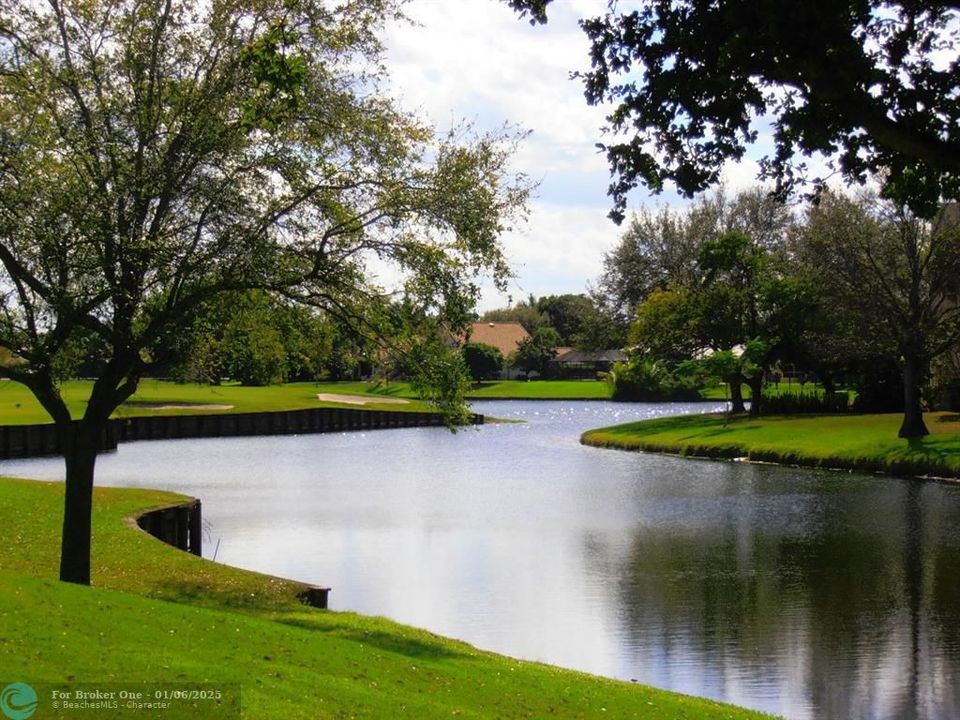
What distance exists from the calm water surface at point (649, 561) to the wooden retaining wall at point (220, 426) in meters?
5.71

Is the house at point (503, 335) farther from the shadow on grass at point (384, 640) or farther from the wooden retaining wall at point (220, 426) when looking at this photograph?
the shadow on grass at point (384, 640)

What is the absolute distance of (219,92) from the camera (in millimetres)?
15969

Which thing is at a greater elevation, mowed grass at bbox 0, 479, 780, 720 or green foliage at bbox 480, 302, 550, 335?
green foliage at bbox 480, 302, 550, 335

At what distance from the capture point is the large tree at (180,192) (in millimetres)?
15398

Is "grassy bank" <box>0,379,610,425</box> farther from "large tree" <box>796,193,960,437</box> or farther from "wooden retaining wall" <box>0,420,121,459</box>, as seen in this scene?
"large tree" <box>796,193,960,437</box>

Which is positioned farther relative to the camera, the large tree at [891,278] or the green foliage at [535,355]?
the green foliage at [535,355]

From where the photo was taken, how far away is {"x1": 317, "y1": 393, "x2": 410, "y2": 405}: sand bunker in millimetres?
Answer: 94312

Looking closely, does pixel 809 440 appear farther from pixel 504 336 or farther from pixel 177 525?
pixel 504 336

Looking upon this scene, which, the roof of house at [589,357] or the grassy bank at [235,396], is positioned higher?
the roof of house at [589,357]

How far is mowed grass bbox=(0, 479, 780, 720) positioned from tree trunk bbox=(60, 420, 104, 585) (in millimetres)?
762

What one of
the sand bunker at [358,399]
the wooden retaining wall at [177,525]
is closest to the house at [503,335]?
the sand bunker at [358,399]

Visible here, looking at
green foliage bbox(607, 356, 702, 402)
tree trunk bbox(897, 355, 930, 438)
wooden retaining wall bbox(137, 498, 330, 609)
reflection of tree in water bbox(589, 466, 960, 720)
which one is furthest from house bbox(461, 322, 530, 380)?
wooden retaining wall bbox(137, 498, 330, 609)

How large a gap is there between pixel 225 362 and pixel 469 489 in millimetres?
24728

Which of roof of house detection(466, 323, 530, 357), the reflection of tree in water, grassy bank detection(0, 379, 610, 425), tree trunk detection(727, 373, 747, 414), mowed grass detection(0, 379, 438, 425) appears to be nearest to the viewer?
the reflection of tree in water
